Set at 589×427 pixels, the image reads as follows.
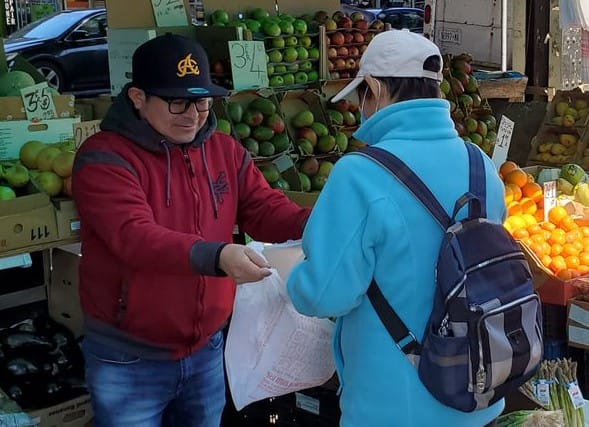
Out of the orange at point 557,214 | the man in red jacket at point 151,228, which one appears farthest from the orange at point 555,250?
the man in red jacket at point 151,228

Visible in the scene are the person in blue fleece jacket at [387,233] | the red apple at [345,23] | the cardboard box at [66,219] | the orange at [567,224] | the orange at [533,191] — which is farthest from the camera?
the red apple at [345,23]

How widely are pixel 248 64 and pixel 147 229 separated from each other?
8.75 feet

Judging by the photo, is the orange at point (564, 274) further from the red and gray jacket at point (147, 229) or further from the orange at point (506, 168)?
the red and gray jacket at point (147, 229)

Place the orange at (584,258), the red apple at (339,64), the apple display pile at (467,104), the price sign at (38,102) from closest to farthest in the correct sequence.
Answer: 1. the price sign at (38,102)
2. the orange at (584,258)
3. the red apple at (339,64)
4. the apple display pile at (467,104)

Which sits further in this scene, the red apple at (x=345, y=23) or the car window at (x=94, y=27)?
the car window at (x=94, y=27)

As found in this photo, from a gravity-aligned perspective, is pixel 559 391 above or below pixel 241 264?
below

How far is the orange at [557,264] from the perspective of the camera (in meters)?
3.74

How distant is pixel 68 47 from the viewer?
9922mm

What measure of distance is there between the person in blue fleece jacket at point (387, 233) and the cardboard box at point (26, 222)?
1.28 meters

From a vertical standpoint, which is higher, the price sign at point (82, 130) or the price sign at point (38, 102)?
the price sign at point (38, 102)

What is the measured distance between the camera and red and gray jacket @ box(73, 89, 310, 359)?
2.04 m

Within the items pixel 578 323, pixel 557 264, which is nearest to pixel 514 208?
pixel 557 264

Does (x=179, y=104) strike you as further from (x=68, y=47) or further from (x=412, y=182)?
(x=68, y=47)

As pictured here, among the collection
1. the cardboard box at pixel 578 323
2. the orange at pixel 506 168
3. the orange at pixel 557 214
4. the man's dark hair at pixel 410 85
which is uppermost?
the man's dark hair at pixel 410 85
